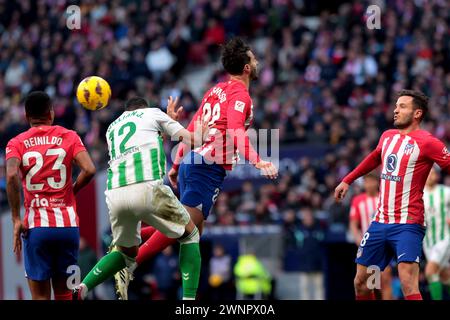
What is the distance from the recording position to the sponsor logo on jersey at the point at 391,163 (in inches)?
400

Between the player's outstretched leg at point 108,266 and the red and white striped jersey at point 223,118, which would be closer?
the player's outstretched leg at point 108,266

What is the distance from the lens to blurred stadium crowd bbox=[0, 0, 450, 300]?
1956cm

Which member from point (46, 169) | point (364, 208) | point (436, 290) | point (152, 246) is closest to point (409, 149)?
point (152, 246)

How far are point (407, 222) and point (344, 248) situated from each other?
5.98 m

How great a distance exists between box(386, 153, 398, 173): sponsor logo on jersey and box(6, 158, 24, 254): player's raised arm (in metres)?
3.53

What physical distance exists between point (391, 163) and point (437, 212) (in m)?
4.79

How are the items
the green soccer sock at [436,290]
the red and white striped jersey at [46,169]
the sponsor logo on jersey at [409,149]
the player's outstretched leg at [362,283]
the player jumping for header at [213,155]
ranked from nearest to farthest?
the red and white striped jersey at [46,169]
the sponsor logo on jersey at [409,149]
the player's outstretched leg at [362,283]
the player jumping for header at [213,155]
the green soccer sock at [436,290]

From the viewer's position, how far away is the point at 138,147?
→ 9.70 metres

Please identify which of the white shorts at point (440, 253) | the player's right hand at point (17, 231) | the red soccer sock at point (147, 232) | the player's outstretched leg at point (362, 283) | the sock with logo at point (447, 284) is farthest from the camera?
the sock with logo at point (447, 284)

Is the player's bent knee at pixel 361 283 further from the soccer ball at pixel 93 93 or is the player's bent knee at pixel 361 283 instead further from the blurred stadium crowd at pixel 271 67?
the blurred stadium crowd at pixel 271 67

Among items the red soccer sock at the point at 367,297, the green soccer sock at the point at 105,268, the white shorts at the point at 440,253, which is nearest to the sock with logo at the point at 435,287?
the white shorts at the point at 440,253

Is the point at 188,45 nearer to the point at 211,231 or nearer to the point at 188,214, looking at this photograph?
the point at 211,231

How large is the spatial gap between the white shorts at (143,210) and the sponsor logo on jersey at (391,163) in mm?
2017

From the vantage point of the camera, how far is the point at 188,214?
10.0 meters
